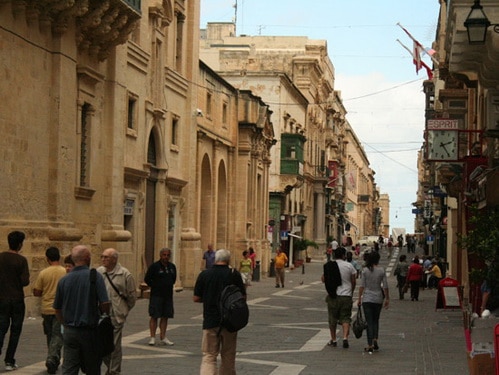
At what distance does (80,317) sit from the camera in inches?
458

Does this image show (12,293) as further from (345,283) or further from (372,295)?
(345,283)

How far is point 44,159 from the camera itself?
26.0 metres

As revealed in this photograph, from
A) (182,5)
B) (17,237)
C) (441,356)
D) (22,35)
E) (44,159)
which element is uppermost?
(182,5)

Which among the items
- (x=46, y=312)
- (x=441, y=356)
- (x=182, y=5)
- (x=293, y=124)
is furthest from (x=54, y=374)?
(x=293, y=124)

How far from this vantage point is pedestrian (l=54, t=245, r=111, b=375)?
38.1 ft

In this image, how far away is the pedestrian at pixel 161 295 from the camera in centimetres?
2005

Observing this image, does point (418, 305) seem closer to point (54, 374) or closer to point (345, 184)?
point (54, 374)

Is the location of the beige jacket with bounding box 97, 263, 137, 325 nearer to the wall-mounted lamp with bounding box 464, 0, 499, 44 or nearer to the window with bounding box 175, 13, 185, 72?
the wall-mounted lamp with bounding box 464, 0, 499, 44

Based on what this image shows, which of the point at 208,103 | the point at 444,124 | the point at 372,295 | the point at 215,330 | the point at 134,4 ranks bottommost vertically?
the point at 215,330

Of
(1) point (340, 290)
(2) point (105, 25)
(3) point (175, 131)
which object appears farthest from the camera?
(3) point (175, 131)

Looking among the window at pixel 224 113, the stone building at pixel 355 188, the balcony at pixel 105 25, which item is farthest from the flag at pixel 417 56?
the stone building at pixel 355 188

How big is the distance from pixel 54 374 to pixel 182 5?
27.4 meters

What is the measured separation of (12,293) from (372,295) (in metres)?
6.38

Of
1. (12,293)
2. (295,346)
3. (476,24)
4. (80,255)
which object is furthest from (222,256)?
(295,346)
